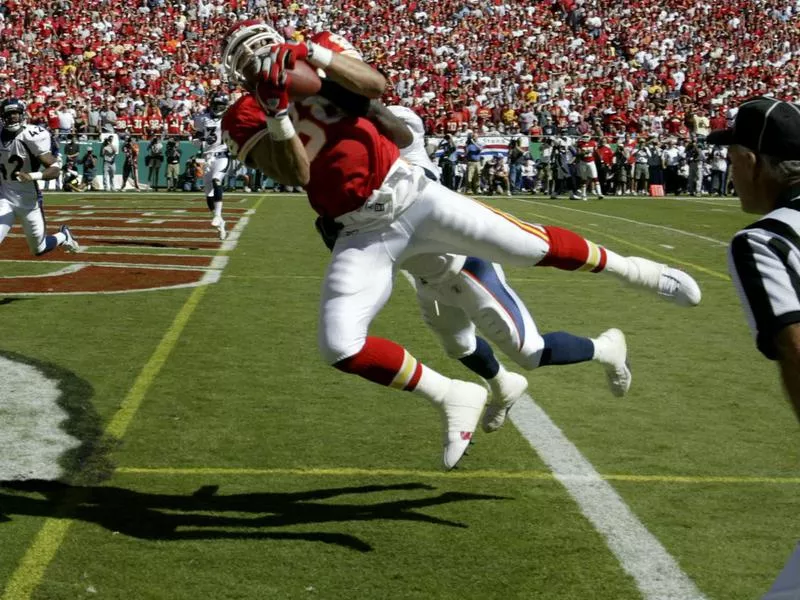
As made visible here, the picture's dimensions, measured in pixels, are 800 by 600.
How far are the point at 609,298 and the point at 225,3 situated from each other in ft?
92.2

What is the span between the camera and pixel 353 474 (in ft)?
16.2

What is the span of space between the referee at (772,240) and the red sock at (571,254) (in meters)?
2.02

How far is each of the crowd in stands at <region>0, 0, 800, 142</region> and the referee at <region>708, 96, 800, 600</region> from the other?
1102 inches

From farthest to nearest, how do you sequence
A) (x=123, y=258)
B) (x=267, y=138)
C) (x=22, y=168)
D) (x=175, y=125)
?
(x=175, y=125), (x=123, y=258), (x=22, y=168), (x=267, y=138)

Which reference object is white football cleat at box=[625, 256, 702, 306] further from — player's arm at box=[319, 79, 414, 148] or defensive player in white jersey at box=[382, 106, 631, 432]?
player's arm at box=[319, 79, 414, 148]

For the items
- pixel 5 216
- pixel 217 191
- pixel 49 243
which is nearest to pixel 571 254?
pixel 5 216

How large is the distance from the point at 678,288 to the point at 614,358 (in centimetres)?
49

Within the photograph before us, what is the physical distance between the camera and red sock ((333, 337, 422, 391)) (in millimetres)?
4410

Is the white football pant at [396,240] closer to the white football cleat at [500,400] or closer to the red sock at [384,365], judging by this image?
the red sock at [384,365]

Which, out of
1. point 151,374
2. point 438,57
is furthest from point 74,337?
point 438,57

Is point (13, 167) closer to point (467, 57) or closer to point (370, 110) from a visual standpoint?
point (370, 110)

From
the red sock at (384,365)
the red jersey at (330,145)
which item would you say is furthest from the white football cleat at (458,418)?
the red jersey at (330,145)

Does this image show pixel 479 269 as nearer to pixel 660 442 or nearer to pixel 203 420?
pixel 660 442

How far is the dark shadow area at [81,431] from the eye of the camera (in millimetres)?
4906
